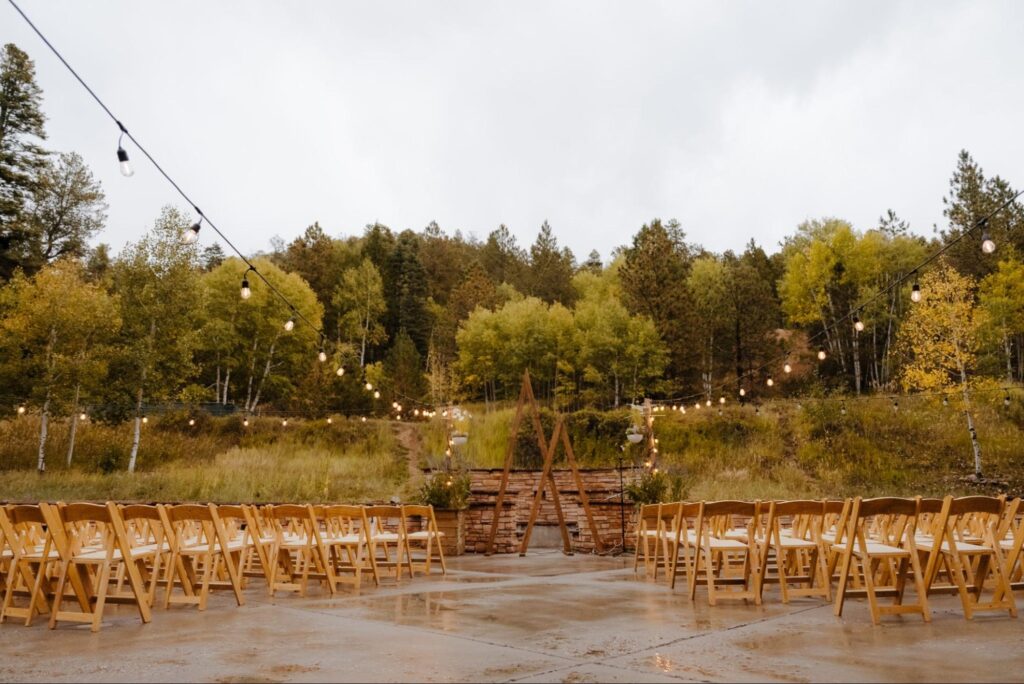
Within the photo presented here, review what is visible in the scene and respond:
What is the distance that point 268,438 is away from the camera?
27.4 meters

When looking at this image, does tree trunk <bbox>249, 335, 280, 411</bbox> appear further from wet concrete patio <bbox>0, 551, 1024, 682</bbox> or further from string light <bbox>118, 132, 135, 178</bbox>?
wet concrete patio <bbox>0, 551, 1024, 682</bbox>

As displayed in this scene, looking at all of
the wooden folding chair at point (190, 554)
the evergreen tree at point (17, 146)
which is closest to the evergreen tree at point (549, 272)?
the evergreen tree at point (17, 146)

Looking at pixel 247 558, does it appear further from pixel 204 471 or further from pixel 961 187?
pixel 961 187

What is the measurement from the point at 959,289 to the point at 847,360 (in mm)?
18844

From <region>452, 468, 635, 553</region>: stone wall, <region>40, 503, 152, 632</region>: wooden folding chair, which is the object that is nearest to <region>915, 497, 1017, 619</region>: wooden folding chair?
<region>40, 503, 152, 632</region>: wooden folding chair

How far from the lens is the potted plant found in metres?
9.95

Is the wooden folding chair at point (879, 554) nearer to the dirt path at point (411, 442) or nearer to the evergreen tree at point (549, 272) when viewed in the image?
the dirt path at point (411, 442)

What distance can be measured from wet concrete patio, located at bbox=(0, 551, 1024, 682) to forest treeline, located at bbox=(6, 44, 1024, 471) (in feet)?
56.9

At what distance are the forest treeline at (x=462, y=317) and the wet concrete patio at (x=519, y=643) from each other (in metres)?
17.4

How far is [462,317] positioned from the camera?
4144cm

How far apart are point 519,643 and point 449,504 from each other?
6.57m

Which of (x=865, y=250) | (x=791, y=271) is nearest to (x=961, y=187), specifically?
(x=865, y=250)

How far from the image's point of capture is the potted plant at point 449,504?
995 cm

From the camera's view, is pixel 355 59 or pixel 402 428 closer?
pixel 355 59
